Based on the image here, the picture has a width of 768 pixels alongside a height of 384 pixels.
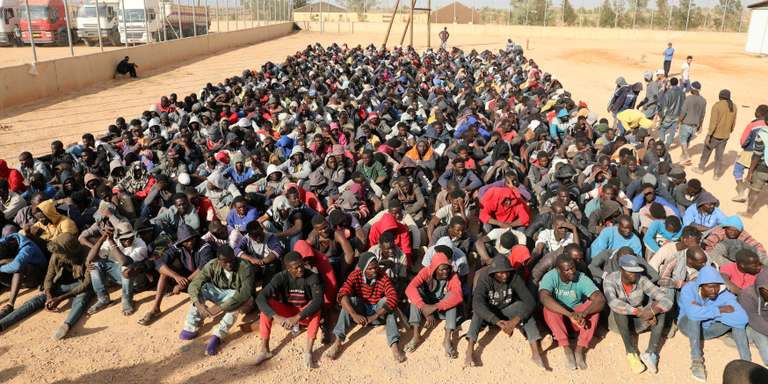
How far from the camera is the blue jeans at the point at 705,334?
196 inches

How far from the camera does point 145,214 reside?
697 cm

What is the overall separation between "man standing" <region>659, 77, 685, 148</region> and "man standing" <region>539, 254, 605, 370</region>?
745cm

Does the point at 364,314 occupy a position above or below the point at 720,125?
below

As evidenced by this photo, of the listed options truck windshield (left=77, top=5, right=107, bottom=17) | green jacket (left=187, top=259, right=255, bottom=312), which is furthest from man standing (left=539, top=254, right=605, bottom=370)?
truck windshield (left=77, top=5, right=107, bottom=17)

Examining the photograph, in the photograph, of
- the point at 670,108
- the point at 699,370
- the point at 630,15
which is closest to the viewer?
the point at 699,370

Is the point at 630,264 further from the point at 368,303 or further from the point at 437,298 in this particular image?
the point at 368,303

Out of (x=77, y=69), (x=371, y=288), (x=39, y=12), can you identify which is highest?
(x=39, y=12)

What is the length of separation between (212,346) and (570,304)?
3.54 meters

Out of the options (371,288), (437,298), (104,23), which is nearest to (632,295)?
(437,298)

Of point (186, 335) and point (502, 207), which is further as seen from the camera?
point (502, 207)

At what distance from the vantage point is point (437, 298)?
5.49m

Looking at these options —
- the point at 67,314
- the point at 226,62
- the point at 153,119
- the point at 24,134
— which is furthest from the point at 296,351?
the point at 226,62

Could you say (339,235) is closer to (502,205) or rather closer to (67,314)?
(502,205)

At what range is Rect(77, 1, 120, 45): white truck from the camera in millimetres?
30422
